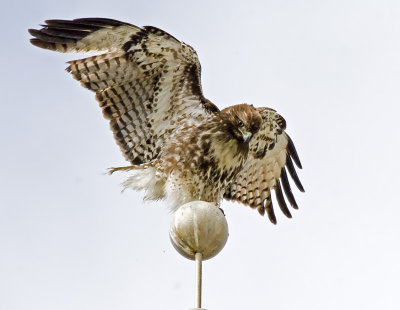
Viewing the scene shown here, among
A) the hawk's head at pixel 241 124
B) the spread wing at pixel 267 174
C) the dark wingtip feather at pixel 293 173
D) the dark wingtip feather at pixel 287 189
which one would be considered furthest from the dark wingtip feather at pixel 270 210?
the hawk's head at pixel 241 124

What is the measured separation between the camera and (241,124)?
293 inches

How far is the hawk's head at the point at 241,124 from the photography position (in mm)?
7426

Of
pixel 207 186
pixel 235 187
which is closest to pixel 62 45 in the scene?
pixel 207 186

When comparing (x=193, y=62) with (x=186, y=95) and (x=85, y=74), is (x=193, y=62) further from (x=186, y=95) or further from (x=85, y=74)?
(x=85, y=74)

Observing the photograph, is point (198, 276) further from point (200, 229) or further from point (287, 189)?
point (287, 189)

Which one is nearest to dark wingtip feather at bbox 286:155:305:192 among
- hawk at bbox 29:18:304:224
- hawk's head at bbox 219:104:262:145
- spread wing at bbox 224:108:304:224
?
spread wing at bbox 224:108:304:224

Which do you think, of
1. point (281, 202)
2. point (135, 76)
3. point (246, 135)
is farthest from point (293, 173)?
point (135, 76)

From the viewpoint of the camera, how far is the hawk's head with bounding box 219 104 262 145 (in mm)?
7426

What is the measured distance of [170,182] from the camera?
7.38 meters

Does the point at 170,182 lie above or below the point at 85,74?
below

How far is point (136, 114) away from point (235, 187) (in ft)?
6.02

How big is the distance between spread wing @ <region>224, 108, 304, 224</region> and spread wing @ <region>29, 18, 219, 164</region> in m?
1.30

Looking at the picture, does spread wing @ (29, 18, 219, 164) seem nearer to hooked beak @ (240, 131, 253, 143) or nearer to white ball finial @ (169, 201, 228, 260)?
hooked beak @ (240, 131, 253, 143)

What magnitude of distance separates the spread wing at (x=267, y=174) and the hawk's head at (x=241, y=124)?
4.12ft
